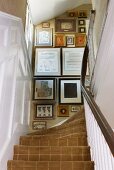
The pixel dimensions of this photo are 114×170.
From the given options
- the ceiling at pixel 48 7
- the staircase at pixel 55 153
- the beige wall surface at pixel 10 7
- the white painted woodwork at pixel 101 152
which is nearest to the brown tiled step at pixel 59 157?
the staircase at pixel 55 153

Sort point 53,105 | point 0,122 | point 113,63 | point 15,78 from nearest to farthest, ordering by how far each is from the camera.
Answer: point 0,122 < point 113,63 < point 15,78 < point 53,105

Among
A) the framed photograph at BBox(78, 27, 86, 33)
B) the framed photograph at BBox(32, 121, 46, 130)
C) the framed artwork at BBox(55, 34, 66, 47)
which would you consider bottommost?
the framed photograph at BBox(32, 121, 46, 130)

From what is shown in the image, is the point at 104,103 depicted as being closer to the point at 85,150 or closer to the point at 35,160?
the point at 85,150

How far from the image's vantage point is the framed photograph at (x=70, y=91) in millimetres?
5391

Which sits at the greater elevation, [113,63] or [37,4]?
[37,4]

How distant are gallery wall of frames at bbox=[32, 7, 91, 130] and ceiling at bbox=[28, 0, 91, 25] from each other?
0.15m

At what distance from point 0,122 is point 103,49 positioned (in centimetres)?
140

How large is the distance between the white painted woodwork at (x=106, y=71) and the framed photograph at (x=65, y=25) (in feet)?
9.34

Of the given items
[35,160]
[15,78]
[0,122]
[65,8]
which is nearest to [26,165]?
[35,160]

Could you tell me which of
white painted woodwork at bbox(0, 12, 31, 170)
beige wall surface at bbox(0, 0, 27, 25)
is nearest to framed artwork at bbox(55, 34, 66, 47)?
beige wall surface at bbox(0, 0, 27, 25)

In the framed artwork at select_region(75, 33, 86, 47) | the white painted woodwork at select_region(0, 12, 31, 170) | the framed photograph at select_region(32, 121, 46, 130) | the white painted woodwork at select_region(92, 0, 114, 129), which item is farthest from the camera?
the framed artwork at select_region(75, 33, 86, 47)

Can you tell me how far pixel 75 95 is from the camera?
543 cm

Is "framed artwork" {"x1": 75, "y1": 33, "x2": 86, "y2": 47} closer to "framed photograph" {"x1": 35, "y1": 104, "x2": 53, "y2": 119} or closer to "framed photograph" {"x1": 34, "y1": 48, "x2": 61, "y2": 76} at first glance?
"framed photograph" {"x1": 34, "y1": 48, "x2": 61, "y2": 76}

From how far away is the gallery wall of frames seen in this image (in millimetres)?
5332
